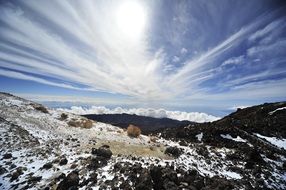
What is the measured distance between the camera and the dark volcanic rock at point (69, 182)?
573 inches

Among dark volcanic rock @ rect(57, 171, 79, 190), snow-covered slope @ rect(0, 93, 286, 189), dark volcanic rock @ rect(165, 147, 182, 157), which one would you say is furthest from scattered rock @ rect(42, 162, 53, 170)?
dark volcanic rock @ rect(165, 147, 182, 157)

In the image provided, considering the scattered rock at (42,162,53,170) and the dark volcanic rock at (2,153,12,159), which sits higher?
the dark volcanic rock at (2,153,12,159)

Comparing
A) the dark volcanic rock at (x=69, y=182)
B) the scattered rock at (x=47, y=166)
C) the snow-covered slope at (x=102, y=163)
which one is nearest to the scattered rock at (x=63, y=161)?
the snow-covered slope at (x=102, y=163)

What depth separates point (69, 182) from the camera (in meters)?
14.9

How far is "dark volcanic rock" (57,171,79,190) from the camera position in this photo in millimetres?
14549

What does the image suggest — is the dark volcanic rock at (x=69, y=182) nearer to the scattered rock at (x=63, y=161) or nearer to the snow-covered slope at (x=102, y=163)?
the snow-covered slope at (x=102, y=163)

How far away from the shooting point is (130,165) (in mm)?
17766

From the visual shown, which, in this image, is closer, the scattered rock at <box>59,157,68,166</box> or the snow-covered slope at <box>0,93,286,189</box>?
the snow-covered slope at <box>0,93,286,189</box>

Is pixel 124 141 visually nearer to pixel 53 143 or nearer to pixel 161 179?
pixel 53 143

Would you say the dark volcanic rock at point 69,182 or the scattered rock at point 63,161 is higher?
the scattered rock at point 63,161

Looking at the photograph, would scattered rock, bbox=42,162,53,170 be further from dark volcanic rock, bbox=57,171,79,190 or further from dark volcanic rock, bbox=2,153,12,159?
dark volcanic rock, bbox=2,153,12,159

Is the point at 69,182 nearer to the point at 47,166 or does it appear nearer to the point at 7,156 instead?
the point at 47,166

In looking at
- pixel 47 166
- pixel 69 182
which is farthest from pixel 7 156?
pixel 69 182

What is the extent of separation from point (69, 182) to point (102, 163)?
3.78 metres
